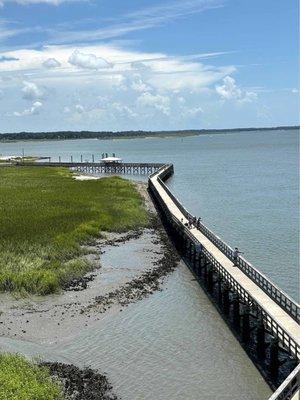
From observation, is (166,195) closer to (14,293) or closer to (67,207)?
(67,207)

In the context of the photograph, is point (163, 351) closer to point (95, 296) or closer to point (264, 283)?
point (264, 283)

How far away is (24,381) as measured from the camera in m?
21.1

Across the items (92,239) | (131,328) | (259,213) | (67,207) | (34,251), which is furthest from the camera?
(259,213)

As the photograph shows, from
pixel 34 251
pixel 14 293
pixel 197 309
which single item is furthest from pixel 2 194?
pixel 197 309

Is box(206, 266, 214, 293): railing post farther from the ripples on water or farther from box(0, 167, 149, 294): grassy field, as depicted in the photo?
box(0, 167, 149, 294): grassy field

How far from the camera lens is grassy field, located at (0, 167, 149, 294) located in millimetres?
35688

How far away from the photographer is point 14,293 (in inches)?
1313

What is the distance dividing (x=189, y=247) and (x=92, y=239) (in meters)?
9.36

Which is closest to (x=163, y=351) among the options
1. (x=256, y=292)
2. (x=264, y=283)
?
(x=256, y=292)

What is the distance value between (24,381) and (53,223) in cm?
2914

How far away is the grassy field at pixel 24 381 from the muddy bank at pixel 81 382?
0.48 m

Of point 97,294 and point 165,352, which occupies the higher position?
point 97,294

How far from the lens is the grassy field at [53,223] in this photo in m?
35.7

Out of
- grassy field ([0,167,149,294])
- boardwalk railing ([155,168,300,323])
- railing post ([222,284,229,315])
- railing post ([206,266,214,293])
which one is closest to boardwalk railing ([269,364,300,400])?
boardwalk railing ([155,168,300,323])
